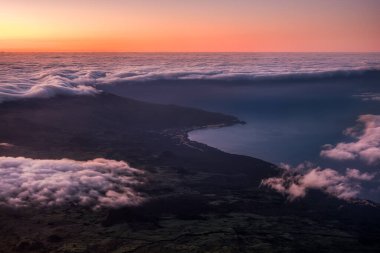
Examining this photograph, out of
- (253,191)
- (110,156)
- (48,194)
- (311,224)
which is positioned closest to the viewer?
(311,224)

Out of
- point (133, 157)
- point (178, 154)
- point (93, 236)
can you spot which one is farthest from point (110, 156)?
point (93, 236)

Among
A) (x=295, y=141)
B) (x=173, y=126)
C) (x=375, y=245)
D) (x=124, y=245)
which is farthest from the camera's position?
(x=173, y=126)

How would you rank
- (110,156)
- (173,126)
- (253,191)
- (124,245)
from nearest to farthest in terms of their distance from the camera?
(124,245)
(253,191)
(110,156)
(173,126)

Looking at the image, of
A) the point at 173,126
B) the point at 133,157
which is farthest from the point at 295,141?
the point at 133,157

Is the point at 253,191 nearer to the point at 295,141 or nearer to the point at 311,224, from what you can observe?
the point at 311,224

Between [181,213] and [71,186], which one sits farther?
[71,186]

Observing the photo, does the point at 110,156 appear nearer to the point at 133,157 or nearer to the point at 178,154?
the point at 133,157
